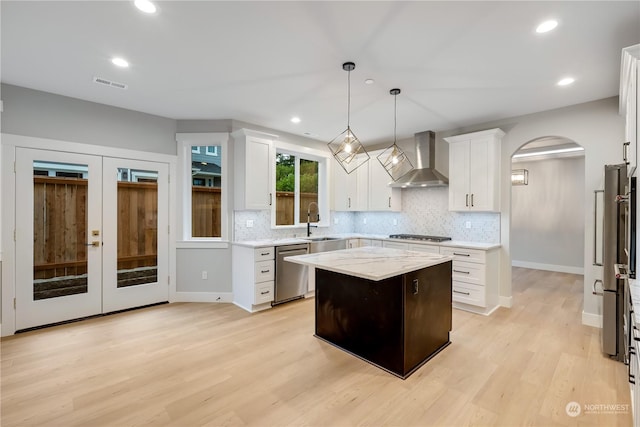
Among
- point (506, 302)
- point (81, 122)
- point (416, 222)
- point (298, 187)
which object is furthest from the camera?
point (298, 187)

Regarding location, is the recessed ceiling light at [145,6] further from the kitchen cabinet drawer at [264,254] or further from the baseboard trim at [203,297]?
the baseboard trim at [203,297]

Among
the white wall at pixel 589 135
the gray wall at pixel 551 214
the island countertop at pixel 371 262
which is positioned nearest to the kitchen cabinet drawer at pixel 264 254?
the island countertop at pixel 371 262

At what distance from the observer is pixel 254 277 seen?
158 inches

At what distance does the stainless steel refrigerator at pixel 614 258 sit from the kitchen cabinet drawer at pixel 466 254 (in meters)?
1.25

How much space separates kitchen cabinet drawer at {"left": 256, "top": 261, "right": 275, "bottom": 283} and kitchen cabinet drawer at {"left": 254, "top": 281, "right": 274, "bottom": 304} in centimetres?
7

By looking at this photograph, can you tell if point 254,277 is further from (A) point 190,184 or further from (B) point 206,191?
(A) point 190,184

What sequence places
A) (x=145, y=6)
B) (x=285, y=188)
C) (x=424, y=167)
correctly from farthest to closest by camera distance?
(x=285, y=188)
(x=424, y=167)
(x=145, y=6)

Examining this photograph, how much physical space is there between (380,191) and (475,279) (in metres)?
2.23

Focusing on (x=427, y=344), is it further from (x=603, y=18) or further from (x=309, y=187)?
(x=309, y=187)

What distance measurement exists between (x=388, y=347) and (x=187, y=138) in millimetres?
3902

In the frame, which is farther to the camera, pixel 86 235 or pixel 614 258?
pixel 86 235

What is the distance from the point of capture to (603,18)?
80.3 inches

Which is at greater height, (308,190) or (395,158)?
(395,158)

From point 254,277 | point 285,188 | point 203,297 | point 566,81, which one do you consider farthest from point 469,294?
point 203,297
